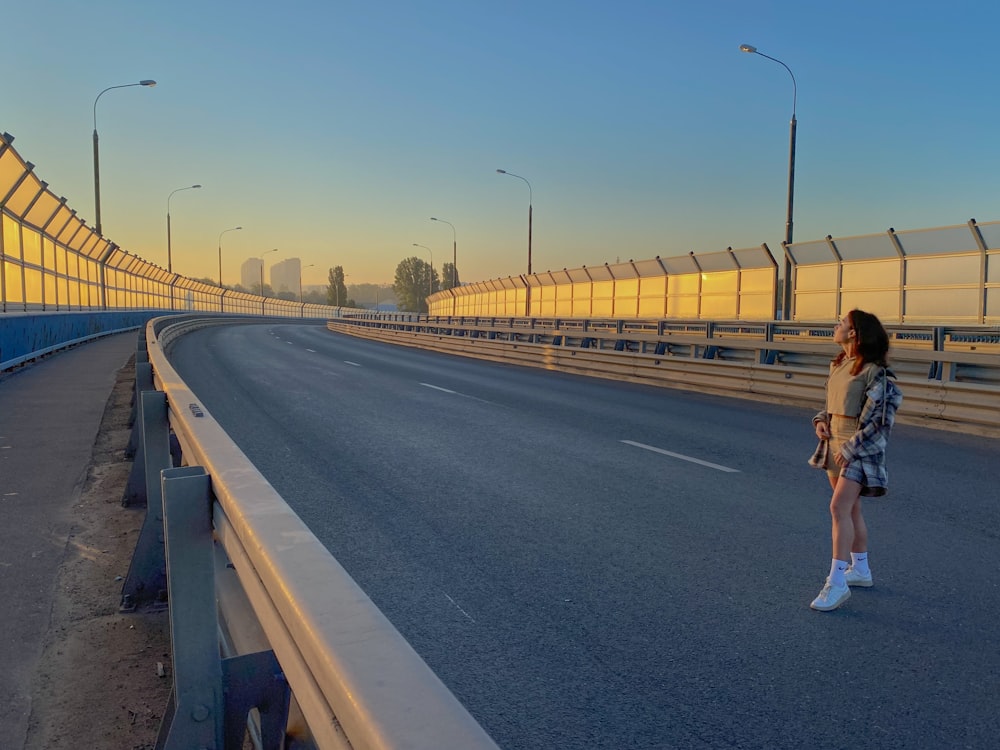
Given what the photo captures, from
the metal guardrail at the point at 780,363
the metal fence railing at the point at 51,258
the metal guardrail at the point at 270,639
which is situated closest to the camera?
the metal guardrail at the point at 270,639

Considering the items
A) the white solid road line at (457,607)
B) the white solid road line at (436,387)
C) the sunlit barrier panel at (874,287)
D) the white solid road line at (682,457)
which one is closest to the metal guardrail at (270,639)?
the white solid road line at (457,607)

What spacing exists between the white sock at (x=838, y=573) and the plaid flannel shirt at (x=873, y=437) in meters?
0.45

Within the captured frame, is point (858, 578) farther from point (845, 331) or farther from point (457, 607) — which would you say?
point (457, 607)

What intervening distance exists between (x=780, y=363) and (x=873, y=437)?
38.6 ft

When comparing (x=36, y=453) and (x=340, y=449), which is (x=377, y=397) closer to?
(x=340, y=449)

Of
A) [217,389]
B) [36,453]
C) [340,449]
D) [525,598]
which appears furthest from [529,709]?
[217,389]

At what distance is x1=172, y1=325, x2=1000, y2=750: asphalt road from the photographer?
11.2 ft

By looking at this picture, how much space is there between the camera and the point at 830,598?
4.58 m

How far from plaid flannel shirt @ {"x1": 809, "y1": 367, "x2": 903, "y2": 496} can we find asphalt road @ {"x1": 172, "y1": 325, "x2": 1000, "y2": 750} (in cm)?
75

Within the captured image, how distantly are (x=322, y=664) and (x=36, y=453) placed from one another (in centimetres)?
898

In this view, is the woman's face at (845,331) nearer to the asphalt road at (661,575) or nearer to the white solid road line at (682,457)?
the asphalt road at (661,575)

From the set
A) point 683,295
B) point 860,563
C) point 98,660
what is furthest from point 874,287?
point 98,660

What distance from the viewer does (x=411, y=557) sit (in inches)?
213

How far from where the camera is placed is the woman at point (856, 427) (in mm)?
4617
